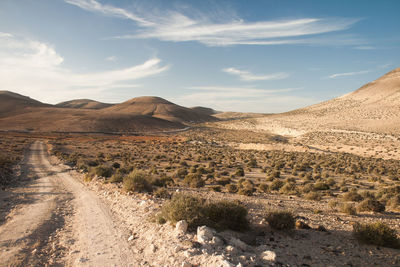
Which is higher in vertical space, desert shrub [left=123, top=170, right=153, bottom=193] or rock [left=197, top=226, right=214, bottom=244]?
rock [left=197, top=226, right=214, bottom=244]

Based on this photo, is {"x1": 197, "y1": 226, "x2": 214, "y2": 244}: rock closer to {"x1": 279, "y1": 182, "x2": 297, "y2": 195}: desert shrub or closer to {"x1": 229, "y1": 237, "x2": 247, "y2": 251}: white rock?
{"x1": 229, "y1": 237, "x2": 247, "y2": 251}: white rock

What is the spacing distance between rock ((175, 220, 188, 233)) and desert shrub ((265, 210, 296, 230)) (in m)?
2.65

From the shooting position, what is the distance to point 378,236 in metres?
6.00

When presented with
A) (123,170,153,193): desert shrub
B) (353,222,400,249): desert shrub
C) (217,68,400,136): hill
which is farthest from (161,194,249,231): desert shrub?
(217,68,400,136): hill

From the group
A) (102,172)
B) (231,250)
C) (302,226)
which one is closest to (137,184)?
(102,172)

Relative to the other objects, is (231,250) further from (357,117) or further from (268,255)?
(357,117)

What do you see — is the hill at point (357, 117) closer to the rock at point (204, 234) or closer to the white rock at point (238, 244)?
the white rock at point (238, 244)

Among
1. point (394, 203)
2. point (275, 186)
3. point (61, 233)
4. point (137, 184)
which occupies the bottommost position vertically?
point (275, 186)

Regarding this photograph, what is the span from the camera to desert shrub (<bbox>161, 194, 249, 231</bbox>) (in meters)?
6.57

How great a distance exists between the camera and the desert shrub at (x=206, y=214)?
21.5ft

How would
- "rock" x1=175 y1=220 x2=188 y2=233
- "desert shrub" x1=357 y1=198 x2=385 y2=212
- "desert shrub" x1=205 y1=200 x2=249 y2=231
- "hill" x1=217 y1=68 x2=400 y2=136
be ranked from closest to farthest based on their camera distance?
"rock" x1=175 y1=220 x2=188 y2=233 < "desert shrub" x1=205 y1=200 x2=249 y2=231 < "desert shrub" x1=357 y1=198 x2=385 y2=212 < "hill" x1=217 y1=68 x2=400 y2=136

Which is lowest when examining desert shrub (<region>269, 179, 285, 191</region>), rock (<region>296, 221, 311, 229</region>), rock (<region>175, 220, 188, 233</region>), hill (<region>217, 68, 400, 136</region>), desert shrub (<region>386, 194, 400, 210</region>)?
desert shrub (<region>269, 179, 285, 191</region>)

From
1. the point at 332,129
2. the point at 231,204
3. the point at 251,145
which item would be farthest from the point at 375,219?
the point at 332,129

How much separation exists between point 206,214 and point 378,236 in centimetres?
462
